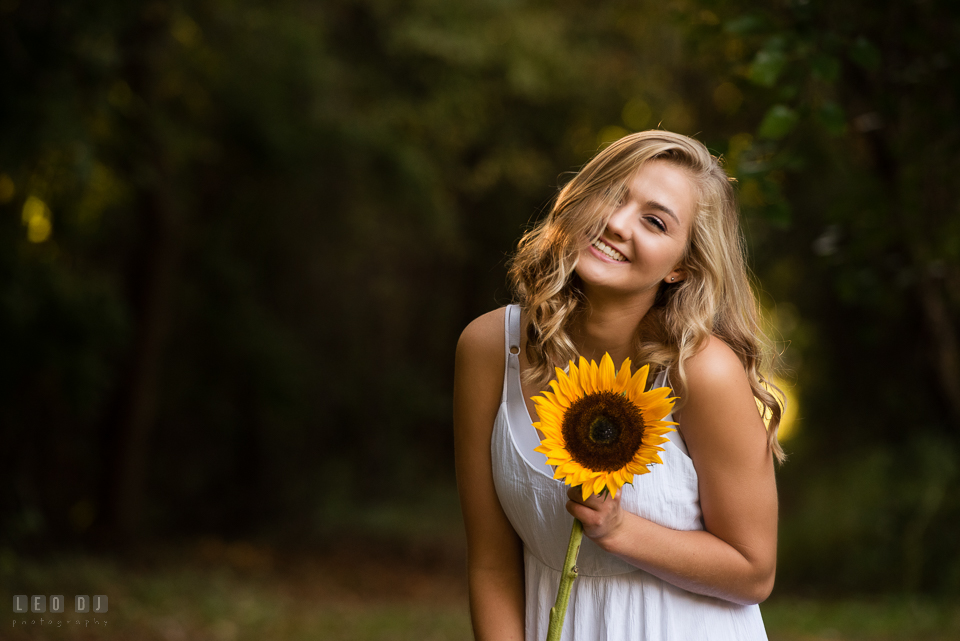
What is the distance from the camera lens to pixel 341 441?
14.0m

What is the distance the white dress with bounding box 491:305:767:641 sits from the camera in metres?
1.78

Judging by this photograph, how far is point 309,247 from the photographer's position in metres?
11.6

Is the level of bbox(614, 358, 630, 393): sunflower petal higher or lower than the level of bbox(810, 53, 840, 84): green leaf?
lower

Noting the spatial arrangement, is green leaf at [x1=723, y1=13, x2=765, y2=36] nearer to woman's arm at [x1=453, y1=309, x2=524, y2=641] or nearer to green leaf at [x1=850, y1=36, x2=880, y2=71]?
green leaf at [x1=850, y1=36, x2=880, y2=71]

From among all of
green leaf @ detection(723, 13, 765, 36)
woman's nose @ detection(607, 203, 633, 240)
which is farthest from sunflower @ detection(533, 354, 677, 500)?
green leaf @ detection(723, 13, 765, 36)

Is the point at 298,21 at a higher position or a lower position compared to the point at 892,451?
higher

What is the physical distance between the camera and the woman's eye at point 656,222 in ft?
5.82

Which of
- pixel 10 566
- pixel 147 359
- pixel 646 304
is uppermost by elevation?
pixel 147 359

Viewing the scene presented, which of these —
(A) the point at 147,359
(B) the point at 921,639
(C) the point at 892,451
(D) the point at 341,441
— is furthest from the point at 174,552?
(C) the point at 892,451

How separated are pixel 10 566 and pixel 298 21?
229 inches

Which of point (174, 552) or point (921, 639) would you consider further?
point (174, 552)

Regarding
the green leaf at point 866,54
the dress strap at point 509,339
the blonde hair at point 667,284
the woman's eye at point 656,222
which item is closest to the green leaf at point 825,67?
the green leaf at point 866,54

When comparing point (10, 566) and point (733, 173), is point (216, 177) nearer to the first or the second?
point (10, 566)

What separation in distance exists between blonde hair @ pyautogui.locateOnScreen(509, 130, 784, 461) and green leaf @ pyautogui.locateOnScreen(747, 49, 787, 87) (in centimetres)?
61
